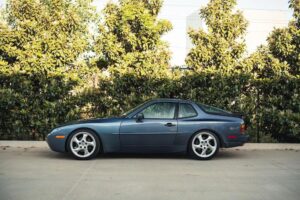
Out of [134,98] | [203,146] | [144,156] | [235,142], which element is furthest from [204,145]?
[134,98]

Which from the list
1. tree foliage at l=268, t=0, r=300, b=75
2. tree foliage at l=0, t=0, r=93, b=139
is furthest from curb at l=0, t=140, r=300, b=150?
tree foliage at l=268, t=0, r=300, b=75

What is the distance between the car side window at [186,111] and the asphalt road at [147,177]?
974 mm

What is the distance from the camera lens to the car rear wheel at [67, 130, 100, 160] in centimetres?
960

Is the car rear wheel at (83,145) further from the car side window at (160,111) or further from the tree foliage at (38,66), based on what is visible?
the tree foliage at (38,66)

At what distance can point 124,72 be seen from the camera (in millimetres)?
13391

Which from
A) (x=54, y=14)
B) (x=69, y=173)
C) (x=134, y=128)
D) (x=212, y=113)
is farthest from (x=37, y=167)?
(x=54, y=14)

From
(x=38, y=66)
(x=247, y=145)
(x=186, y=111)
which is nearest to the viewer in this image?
(x=186, y=111)

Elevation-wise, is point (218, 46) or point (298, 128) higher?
point (218, 46)

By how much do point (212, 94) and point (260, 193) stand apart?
6.33 metres

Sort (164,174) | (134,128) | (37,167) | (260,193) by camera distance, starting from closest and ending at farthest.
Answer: (260,193) → (164,174) → (37,167) → (134,128)

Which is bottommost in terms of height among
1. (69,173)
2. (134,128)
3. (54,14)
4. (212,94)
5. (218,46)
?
(69,173)

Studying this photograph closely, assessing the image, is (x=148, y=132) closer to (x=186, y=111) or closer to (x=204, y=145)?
(x=186, y=111)

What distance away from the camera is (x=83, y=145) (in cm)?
962

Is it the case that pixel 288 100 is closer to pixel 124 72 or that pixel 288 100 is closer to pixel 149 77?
pixel 149 77
